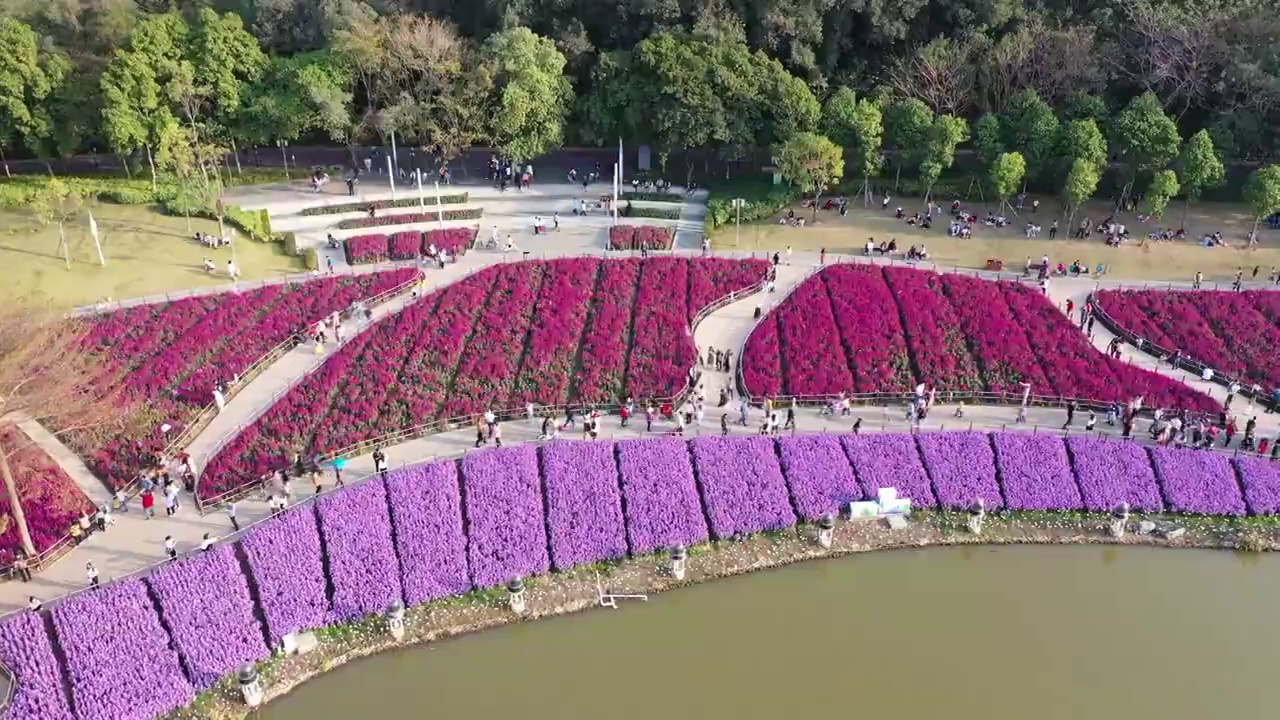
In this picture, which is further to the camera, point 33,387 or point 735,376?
point 735,376

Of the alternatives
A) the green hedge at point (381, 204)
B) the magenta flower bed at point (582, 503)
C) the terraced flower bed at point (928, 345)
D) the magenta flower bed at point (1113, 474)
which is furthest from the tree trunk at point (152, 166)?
the magenta flower bed at point (1113, 474)

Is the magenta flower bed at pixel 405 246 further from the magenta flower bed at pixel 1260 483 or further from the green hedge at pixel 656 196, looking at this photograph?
the magenta flower bed at pixel 1260 483

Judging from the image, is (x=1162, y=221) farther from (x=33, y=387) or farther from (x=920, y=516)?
(x=33, y=387)

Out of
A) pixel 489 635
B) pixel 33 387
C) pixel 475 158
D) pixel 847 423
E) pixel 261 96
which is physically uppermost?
pixel 261 96

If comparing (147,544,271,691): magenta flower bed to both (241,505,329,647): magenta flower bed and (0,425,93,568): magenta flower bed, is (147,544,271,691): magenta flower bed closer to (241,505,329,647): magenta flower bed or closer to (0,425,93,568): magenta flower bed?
(241,505,329,647): magenta flower bed

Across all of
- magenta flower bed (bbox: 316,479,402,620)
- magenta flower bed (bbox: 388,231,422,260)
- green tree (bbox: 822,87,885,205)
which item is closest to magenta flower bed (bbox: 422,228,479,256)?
magenta flower bed (bbox: 388,231,422,260)

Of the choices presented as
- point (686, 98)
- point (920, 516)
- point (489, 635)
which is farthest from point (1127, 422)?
point (686, 98)

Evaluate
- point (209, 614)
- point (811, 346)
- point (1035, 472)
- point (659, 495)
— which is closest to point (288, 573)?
point (209, 614)

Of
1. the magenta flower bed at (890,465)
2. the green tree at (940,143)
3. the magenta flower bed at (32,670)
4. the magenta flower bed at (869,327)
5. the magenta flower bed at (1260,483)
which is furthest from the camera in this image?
the green tree at (940,143)
